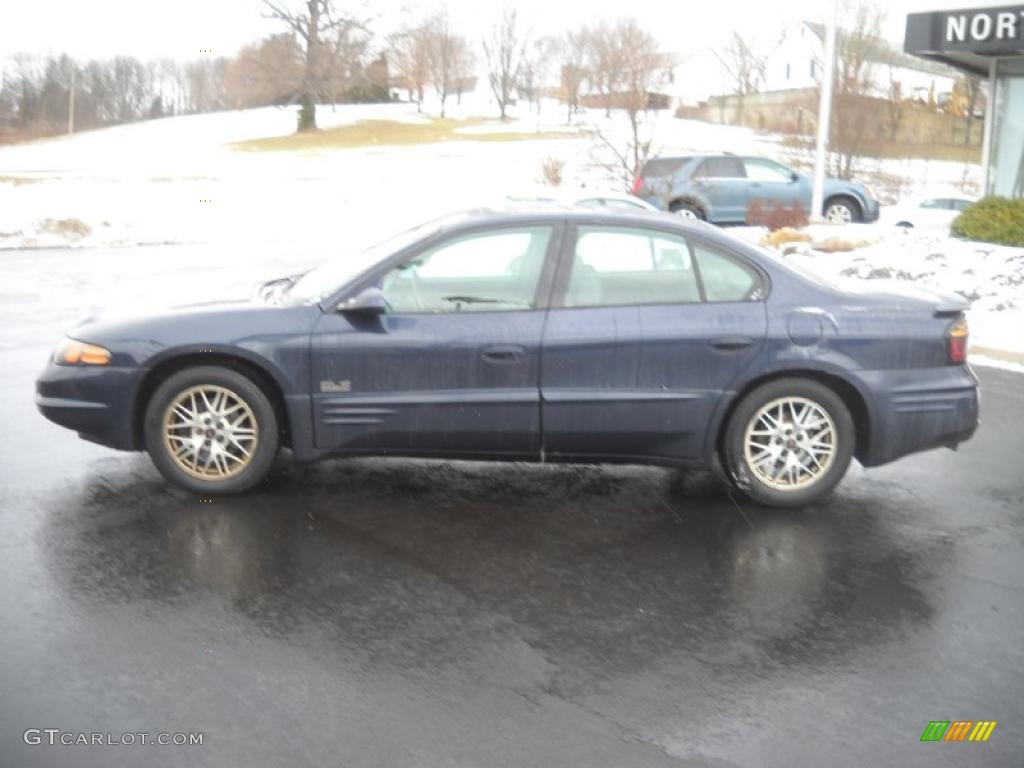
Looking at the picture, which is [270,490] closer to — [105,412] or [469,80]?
[105,412]

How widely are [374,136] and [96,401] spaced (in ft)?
197

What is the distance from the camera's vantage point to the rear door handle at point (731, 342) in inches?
245

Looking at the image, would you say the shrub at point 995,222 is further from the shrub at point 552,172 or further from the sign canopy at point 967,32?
the shrub at point 552,172

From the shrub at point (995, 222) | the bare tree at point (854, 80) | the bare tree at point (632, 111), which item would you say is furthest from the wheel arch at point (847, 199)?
the shrub at point (995, 222)

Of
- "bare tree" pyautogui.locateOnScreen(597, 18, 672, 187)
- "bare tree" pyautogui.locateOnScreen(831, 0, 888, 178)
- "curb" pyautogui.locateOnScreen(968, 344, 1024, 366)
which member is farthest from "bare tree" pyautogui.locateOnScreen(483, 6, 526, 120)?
"curb" pyautogui.locateOnScreen(968, 344, 1024, 366)

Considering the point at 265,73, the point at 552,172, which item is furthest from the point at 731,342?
the point at 265,73

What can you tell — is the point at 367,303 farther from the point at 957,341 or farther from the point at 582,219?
the point at 957,341

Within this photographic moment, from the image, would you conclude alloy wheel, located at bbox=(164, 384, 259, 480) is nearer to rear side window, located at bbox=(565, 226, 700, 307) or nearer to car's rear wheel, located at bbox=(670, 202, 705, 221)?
rear side window, located at bbox=(565, 226, 700, 307)

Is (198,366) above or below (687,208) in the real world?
below

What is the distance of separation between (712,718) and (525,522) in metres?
2.12

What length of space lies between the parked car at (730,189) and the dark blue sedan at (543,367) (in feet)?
56.4

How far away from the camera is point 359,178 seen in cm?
4316

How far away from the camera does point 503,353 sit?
616 centimetres

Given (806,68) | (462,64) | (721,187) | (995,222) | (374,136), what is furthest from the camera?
(462,64)
